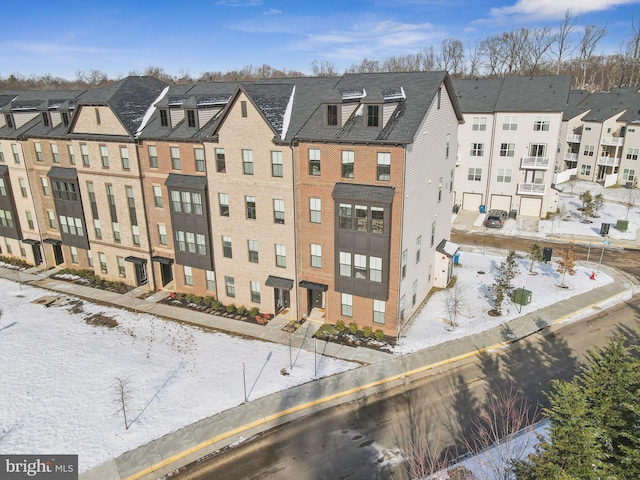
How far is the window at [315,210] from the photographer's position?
30562mm

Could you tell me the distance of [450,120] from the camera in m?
34.9

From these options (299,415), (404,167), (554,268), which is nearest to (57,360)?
(299,415)

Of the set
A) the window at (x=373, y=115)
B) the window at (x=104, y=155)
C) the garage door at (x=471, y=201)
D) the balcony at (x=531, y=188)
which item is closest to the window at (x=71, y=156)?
the window at (x=104, y=155)

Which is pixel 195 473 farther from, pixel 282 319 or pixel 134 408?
pixel 282 319

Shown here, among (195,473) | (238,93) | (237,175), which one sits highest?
(238,93)

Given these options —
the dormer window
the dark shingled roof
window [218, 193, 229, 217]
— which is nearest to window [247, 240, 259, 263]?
window [218, 193, 229, 217]

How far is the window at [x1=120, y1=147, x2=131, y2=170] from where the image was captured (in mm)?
36703

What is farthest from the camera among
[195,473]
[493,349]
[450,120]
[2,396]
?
[450,120]

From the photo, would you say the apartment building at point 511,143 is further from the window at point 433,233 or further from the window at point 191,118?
the window at point 191,118

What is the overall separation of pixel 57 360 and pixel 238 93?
2198cm

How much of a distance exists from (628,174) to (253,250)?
6693 centimetres

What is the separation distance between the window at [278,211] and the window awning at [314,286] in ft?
15.8

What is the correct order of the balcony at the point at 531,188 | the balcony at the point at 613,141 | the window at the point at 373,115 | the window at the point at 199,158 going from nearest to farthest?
the window at the point at 373,115
the window at the point at 199,158
the balcony at the point at 531,188
the balcony at the point at 613,141

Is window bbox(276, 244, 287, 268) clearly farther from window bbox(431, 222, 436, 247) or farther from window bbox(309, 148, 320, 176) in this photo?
window bbox(431, 222, 436, 247)
